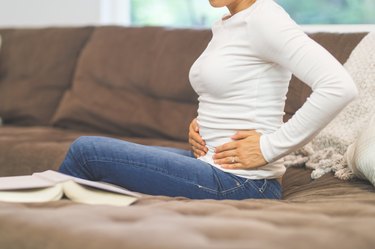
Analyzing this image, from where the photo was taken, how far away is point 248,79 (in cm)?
171

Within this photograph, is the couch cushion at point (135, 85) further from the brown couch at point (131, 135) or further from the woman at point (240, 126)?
the woman at point (240, 126)

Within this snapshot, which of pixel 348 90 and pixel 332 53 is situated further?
pixel 332 53

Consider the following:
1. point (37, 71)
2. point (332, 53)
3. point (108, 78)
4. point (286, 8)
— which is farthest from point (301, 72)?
point (37, 71)

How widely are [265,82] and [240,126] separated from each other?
0.43 ft

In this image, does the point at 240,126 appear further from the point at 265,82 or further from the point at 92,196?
the point at 92,196

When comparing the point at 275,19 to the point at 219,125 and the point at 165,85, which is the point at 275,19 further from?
the point at 165,85

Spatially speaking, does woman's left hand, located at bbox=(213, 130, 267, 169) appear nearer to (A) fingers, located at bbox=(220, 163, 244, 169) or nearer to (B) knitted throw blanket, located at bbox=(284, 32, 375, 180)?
(A) fingers, located at bbox=(220, 163, 244, 169)

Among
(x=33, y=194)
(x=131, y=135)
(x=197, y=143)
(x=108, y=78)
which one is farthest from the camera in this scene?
(x=108, y=78)

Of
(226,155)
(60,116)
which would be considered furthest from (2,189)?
(60,116)

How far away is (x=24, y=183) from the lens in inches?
59.2

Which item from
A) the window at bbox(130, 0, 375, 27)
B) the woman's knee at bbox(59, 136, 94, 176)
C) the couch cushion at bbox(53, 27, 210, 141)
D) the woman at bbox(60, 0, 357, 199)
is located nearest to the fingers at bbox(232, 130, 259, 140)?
the woman at bbox(60, 0, 357, 199)

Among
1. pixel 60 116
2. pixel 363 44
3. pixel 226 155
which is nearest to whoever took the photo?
pixel 226 155

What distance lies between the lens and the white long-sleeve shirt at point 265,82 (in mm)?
1566

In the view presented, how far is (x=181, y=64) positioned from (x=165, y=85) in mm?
114
